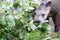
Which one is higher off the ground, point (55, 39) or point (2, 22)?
point (2, 22)

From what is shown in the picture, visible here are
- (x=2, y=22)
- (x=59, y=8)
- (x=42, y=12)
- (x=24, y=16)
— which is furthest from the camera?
(x=59, y=8)

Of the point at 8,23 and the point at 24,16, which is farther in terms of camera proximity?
the point at 24,16

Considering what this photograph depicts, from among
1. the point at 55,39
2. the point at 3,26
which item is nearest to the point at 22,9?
the point at 3,26

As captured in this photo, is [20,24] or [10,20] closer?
[10,20]

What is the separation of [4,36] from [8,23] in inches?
6.9

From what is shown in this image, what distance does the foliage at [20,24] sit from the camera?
52.1 inches

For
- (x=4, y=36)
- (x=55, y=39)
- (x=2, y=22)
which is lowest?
(x=55, y=39)

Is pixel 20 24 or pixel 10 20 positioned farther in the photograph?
pixel 20 24

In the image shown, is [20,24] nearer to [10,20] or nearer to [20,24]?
[20,24]

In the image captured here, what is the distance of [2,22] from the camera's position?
1.28 m

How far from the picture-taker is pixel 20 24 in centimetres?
144

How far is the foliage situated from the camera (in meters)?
1.32

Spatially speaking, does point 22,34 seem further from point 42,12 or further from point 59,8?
point 59,8

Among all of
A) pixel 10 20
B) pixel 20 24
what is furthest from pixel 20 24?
pixel 10 20
